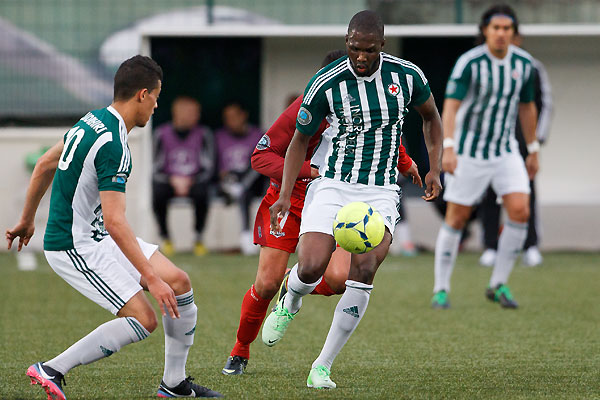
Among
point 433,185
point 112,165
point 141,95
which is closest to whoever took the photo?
point 112,165

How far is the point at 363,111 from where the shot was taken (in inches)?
214

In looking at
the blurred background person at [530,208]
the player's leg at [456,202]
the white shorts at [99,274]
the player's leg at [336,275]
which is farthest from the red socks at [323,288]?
the blurred background person at [530,208]

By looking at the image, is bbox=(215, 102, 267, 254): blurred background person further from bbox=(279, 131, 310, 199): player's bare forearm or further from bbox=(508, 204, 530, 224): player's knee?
bbox=(279, 131, 310, 199): player's bare forearm

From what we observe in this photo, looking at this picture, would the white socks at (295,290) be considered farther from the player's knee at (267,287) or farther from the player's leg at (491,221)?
the player's leg at (491,221)

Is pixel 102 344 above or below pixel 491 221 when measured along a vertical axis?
above

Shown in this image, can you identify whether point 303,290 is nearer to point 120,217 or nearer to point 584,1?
point 120,217

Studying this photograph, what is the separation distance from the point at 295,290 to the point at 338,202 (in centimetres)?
53

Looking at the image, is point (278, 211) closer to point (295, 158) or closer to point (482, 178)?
point (295, 158)

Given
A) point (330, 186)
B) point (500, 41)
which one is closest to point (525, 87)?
point (500, 41)

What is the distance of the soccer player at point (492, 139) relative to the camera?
8.45 meters

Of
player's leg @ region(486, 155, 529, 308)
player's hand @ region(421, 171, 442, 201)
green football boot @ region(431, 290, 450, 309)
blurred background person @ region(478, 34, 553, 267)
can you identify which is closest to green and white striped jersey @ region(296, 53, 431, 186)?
player's hand @ region(421, 171, 442, 201)

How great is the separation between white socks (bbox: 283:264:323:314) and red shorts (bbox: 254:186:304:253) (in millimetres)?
334

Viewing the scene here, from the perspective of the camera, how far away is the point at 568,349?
258 inches

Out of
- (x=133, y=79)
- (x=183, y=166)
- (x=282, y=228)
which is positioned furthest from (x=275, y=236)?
(x=183, y=166)
